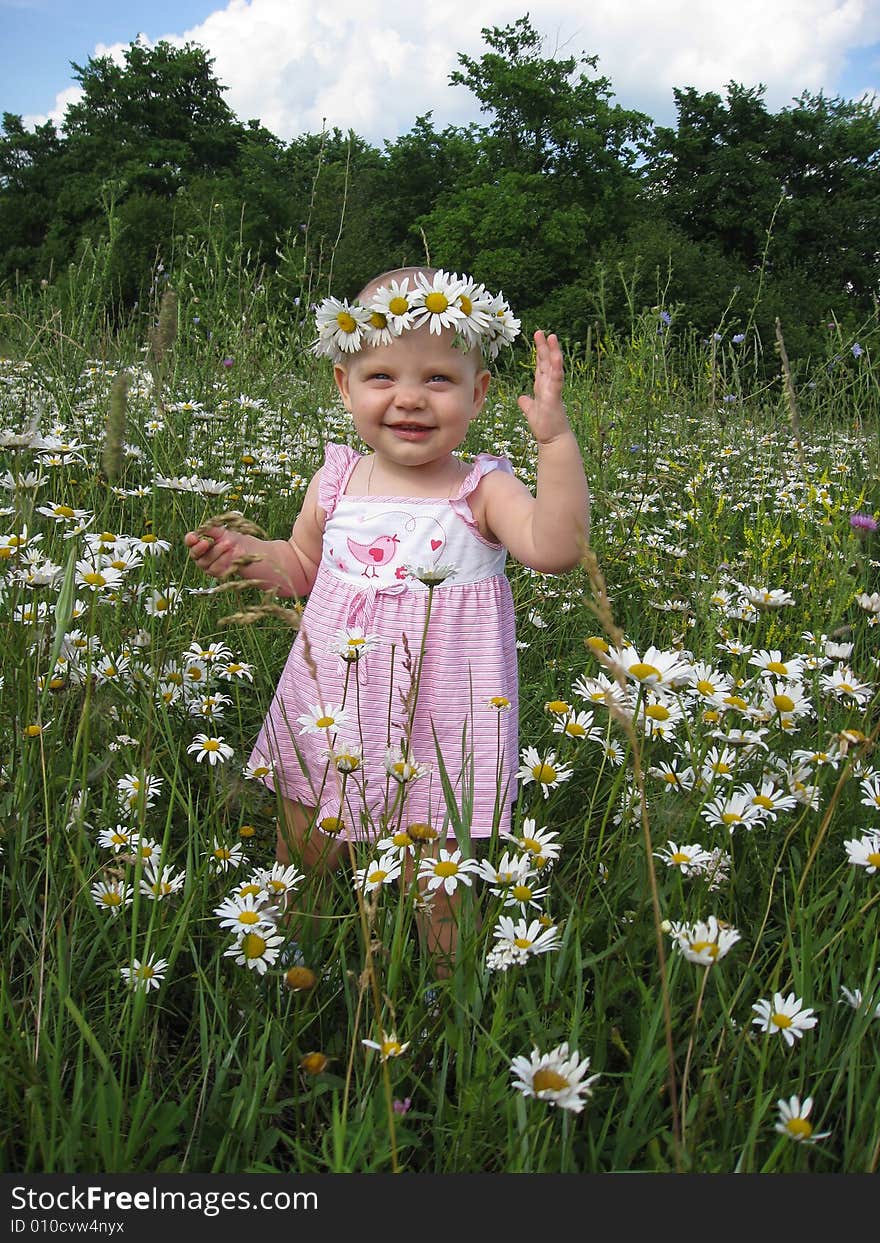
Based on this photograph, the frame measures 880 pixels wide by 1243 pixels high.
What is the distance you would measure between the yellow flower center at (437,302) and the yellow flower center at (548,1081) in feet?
4.05

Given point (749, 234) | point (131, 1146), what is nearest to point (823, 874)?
point (131, 1146)

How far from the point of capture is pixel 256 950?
1.25m

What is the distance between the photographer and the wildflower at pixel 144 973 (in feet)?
3.92

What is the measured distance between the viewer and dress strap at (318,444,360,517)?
1.94m

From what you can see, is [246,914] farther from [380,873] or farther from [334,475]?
[334,475]

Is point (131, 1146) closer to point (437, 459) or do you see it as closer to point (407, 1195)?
point (407, 1195)

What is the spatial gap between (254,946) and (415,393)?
3.24 feet

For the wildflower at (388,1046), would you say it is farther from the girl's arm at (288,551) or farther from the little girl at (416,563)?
the girl's arm at (288,551)

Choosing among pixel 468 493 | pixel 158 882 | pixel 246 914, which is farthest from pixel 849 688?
pixel 158 882

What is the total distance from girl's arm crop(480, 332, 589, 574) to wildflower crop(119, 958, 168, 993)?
2.83 feet

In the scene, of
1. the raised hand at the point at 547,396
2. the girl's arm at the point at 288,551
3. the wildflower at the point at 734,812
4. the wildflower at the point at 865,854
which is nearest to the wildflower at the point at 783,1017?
the wildflower at the point at 865,854

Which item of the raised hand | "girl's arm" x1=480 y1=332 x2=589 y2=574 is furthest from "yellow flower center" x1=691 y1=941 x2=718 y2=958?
the raised hand

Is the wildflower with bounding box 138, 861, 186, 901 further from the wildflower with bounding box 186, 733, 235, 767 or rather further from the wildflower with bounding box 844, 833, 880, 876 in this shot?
the wildflower with bounding box 844, 833, 880, 876

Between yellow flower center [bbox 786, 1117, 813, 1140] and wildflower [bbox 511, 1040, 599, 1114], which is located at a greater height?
wildflower [bbox 511, 1040, 599, 1114]
